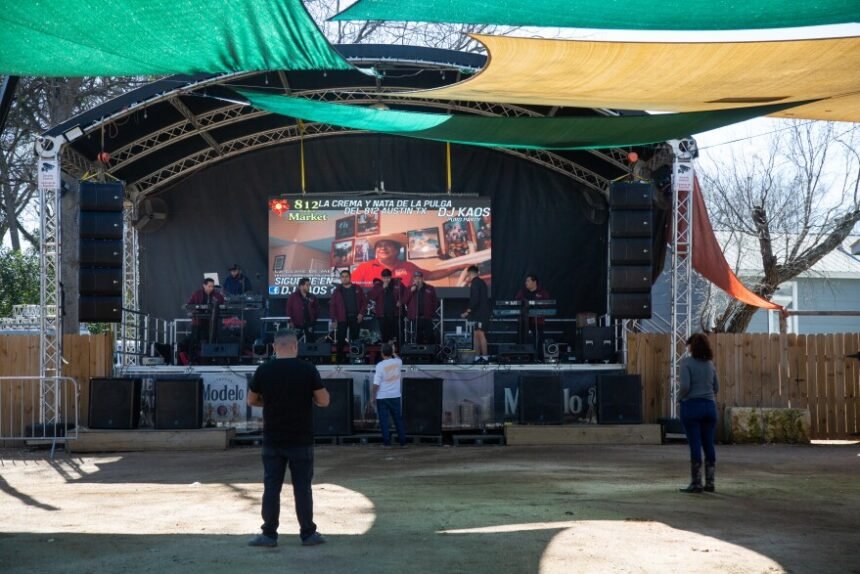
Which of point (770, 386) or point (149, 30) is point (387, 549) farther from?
point (770, 386)

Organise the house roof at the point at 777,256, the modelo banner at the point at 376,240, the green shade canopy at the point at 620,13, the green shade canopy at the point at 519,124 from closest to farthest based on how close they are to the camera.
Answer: the green shade canopy at the point at 620,13
the green shade canopy at the point at 519,124
the modelo banner at the point at 376,240
the house roof at the point at 777,256

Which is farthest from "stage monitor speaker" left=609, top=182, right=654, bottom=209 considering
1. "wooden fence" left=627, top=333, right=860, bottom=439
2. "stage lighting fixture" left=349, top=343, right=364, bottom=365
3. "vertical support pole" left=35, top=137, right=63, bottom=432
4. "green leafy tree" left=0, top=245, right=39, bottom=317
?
"green leafy tree" left=0, top=245, right=39, bottom=317

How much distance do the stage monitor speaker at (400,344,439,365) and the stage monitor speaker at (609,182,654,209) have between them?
11.4 ft

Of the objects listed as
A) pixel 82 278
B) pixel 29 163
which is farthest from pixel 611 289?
pixel 29 163

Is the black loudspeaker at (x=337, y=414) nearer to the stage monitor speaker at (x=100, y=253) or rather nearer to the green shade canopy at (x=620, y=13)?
the stage monitor speaker at (x=100, y=253)

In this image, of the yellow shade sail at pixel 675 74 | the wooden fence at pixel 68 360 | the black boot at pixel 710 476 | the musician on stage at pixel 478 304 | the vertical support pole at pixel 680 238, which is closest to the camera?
the yellow shade sail at pixel 675 74

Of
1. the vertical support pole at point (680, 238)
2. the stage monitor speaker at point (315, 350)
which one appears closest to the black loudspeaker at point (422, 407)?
the stage monitor speaker at point (315, 350)

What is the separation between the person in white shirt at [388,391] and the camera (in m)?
14.3

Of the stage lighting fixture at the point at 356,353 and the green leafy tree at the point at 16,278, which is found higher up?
the green leafy tree at the point at 16,278

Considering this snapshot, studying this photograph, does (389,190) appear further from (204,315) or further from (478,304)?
(204,315)

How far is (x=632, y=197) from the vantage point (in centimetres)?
1499

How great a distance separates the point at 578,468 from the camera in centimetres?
1170

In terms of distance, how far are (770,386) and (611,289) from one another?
3435 millimetres

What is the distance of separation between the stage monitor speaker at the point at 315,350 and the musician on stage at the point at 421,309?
164 centimetres
